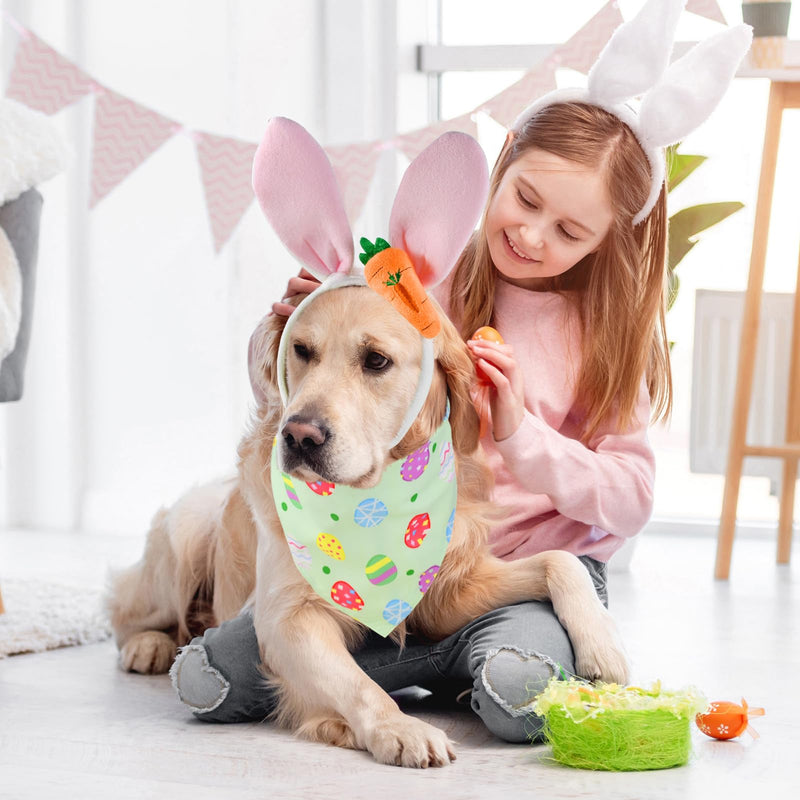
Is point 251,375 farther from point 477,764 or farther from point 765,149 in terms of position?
point 765,149

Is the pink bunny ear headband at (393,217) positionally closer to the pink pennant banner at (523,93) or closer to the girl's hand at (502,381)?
the girl's hand at (502,381)

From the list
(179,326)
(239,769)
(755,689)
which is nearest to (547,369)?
(755,689)

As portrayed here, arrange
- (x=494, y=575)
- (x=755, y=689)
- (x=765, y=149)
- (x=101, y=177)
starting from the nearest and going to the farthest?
(x=494, y=575), (x=755, y=689), (x=101, y=177), (x=765, y=149)

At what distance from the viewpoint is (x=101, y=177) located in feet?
7.50

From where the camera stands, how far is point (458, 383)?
1616mm

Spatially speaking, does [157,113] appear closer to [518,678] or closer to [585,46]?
[585,46]

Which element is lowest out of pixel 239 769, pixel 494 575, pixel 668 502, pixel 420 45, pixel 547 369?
pixel 668 502

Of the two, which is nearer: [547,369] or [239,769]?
[239,769]

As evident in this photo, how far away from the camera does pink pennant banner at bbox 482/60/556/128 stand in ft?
7.59

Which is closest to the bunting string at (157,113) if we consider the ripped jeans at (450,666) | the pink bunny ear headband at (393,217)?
the pink bunny ear headband at (393,217)

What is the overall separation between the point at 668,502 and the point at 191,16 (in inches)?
83.6

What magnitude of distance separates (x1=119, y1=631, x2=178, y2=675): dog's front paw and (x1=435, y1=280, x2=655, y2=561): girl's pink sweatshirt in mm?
582

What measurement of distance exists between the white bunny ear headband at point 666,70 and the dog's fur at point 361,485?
52 centimetres

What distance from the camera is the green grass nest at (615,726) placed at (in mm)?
1420
